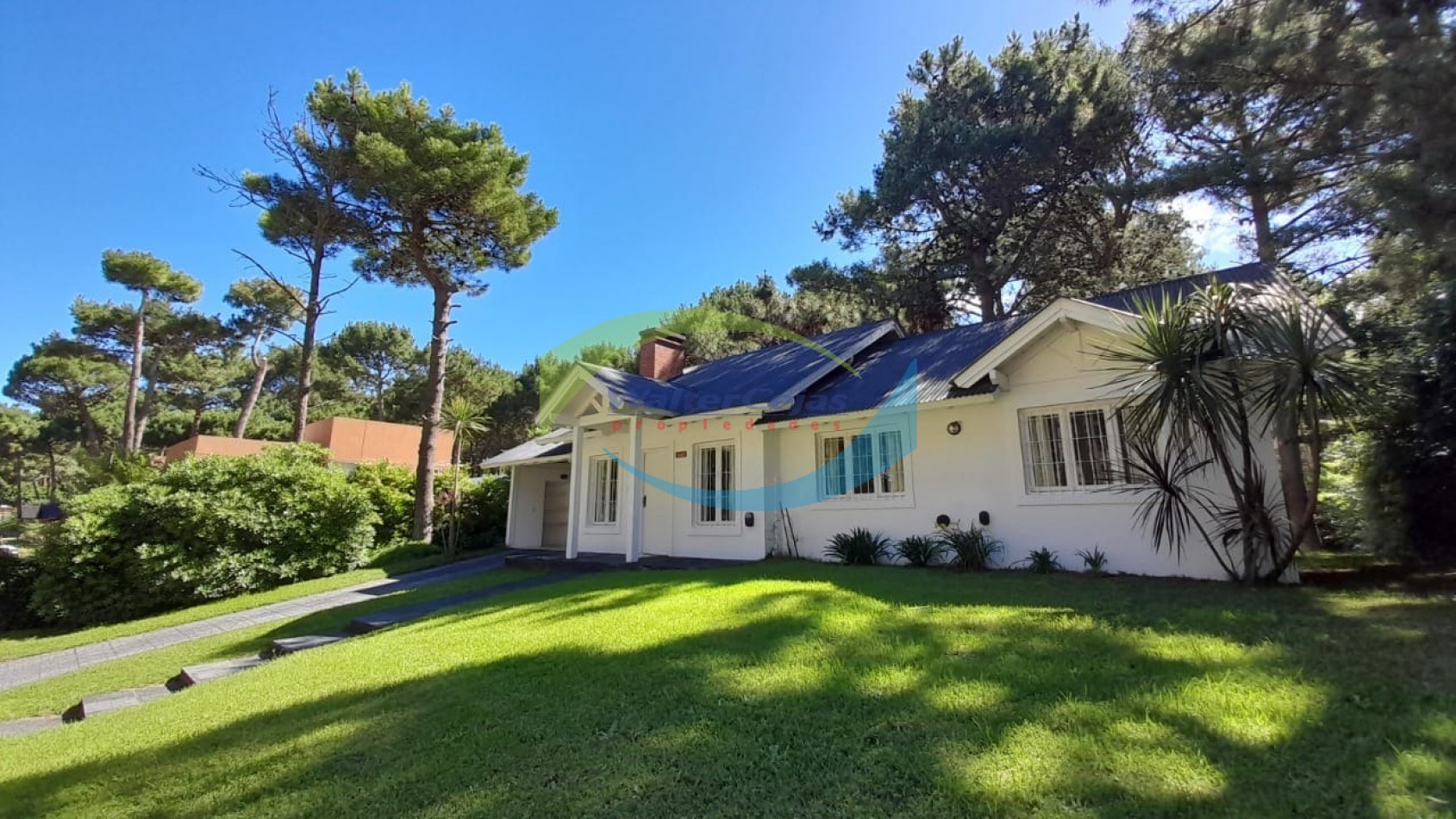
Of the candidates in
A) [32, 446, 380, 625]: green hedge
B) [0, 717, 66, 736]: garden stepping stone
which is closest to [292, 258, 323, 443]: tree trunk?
[32, 446, 380, 625]: green hedge

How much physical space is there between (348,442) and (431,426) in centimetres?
1508

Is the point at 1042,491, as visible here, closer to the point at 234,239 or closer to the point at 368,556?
the point at 368,556

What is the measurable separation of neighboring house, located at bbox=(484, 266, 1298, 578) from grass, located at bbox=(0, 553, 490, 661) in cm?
516

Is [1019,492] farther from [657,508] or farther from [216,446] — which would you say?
[216,446]

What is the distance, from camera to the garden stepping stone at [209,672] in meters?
7.41

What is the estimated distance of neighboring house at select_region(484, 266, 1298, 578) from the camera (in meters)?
9.16

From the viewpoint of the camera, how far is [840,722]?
361 cm

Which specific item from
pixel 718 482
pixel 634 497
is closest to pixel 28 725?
pixel 634 497

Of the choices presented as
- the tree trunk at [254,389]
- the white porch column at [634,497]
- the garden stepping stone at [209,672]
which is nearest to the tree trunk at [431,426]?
the white porch column at [634,497]

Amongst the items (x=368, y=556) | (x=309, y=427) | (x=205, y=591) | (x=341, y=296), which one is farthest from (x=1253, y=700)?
(x=309, y=427)

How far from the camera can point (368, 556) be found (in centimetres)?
1666

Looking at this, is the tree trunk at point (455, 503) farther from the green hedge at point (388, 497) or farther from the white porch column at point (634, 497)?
the white porch column at point (634, 497)

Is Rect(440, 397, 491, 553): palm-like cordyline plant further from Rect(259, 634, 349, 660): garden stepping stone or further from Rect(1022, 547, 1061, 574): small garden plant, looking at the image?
Rect(1022, 547, 1061, 574): small garden plant

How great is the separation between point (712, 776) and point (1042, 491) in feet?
26.6
